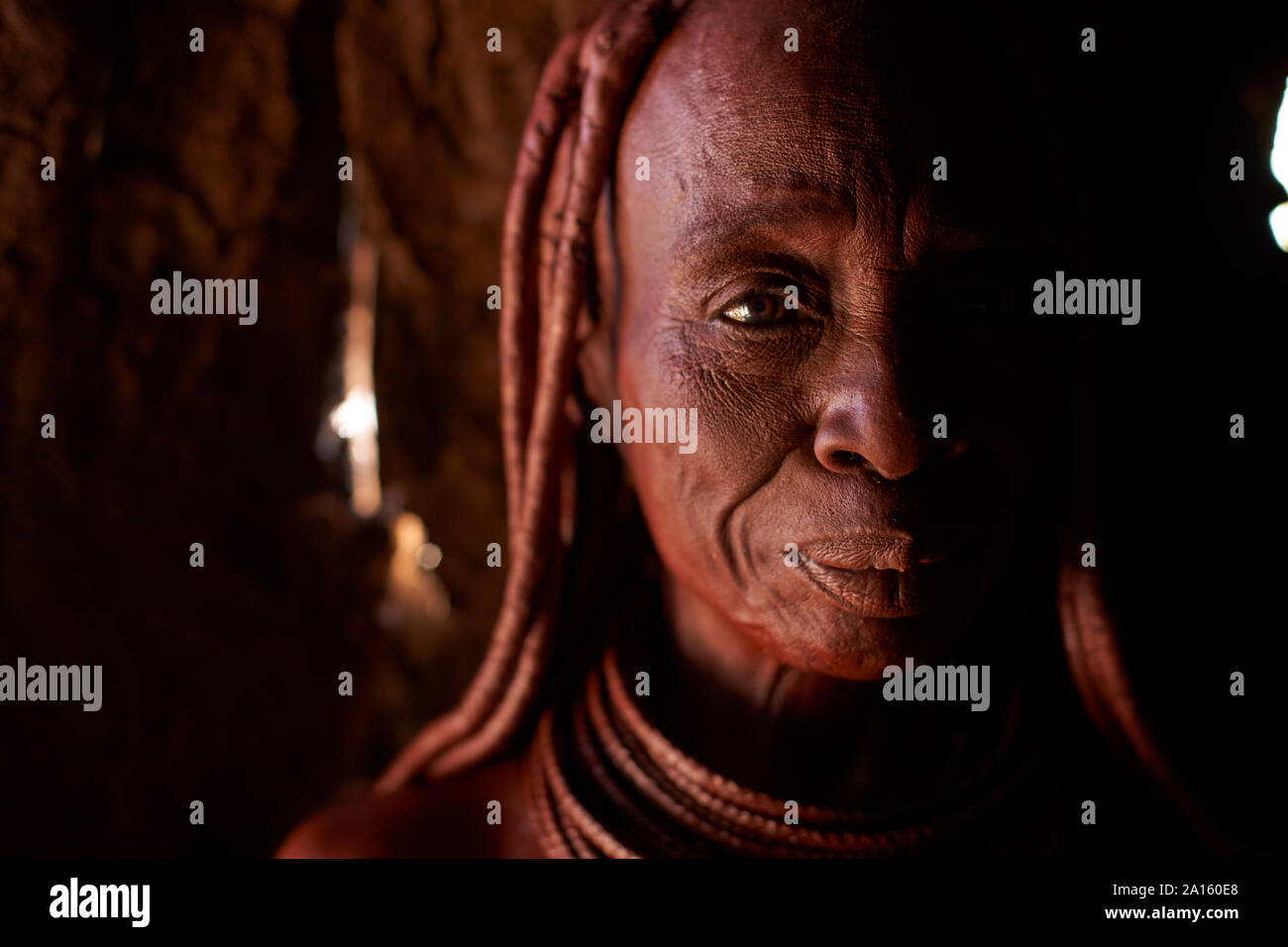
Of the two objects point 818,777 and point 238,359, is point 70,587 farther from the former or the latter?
point 818,777

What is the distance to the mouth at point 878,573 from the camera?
4.47 ft

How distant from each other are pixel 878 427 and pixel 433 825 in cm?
96

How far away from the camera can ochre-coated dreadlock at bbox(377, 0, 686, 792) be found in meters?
1.52

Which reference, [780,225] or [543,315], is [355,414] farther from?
[780,225]

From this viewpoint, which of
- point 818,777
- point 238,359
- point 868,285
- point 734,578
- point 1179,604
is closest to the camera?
point 868,285

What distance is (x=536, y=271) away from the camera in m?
1.66

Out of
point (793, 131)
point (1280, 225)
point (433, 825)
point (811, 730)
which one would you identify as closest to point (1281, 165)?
point (1280, 225)

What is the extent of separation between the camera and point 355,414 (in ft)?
7.47

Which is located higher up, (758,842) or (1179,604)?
(1179,604)

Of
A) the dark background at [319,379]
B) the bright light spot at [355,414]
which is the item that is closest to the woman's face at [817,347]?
the dark background at [319,379]

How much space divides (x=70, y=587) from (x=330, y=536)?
1.75 ft

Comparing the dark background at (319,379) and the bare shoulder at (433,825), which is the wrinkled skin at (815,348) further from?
the bare shoulder at (433,825)

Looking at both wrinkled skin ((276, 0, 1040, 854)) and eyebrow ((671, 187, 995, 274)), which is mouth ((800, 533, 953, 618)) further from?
eyebrow ((671, 187, 995, 274))
